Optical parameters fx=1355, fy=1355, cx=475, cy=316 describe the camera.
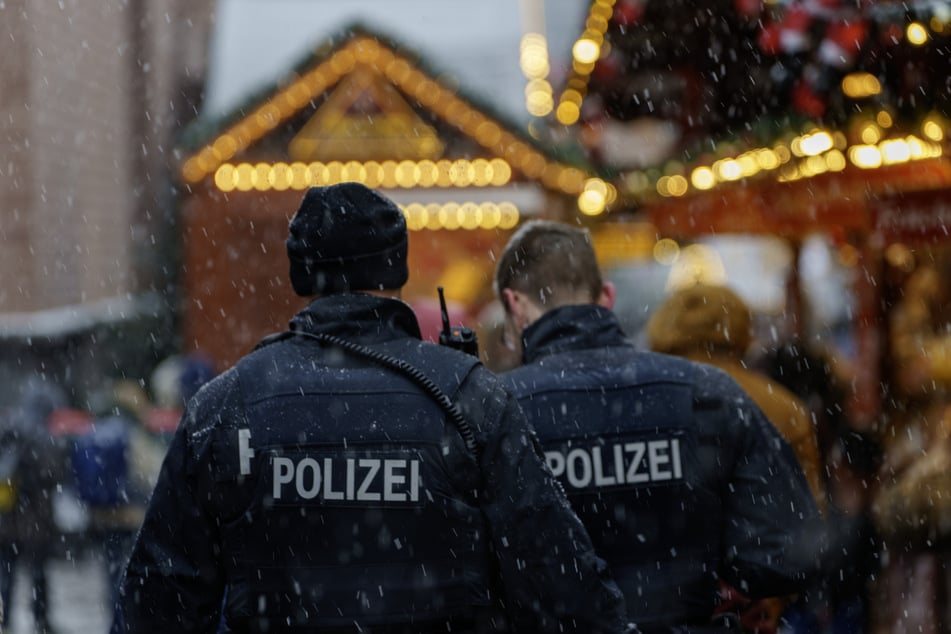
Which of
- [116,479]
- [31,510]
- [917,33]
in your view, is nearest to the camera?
[917,33]

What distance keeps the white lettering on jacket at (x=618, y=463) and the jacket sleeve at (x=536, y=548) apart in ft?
2.34

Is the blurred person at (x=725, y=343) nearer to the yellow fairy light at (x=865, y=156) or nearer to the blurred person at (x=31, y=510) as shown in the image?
the yellow fairy light at (x=865, y=156)

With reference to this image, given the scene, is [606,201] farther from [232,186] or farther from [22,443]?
[22,443]

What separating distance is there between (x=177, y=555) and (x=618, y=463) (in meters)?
1.19

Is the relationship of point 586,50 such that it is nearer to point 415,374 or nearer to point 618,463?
point 618,463

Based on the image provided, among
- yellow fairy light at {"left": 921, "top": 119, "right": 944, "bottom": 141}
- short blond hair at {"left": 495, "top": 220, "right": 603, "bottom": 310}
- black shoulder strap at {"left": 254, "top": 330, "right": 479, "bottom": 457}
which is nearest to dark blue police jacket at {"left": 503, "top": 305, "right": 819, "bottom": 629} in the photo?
short blond hair at {"left": 495, "top": 220, "right": 603, "bottom": 310}

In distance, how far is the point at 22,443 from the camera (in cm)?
922

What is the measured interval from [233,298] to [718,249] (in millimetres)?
21687

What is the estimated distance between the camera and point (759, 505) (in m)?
3.37

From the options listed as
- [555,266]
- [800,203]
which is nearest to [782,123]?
[800,203]

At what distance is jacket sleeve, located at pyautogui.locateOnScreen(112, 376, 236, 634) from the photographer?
2.70m

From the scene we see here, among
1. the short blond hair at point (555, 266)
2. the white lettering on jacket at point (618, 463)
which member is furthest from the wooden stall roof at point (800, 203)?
the white lettering on jacket at point (618, 463)

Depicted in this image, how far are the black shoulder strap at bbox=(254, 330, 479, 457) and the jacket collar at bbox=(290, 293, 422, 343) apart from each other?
0.02 m

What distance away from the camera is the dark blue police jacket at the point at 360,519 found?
2648mm
